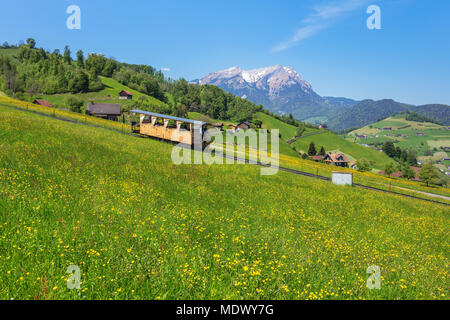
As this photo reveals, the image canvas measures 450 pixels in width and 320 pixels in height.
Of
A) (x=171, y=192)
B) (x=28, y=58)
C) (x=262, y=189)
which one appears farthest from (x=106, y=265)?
(x=28, y=58)

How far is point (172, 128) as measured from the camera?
3459 cm

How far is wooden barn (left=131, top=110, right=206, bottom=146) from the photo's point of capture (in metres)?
32.8

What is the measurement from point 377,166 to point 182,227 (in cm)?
17858

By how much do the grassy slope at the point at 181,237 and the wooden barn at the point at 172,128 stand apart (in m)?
14.8

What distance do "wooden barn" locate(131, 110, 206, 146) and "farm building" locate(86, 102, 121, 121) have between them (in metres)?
64.8

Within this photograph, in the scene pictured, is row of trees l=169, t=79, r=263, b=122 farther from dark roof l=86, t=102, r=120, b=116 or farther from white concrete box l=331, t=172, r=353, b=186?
white concrete box l=331, t=172, r=353, b=186

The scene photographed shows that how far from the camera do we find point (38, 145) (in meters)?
17.6

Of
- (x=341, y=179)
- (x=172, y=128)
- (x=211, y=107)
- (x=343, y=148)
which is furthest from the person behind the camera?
(x=211, y=107)

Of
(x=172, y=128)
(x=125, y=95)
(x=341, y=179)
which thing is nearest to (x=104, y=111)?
(x=125, y=95)

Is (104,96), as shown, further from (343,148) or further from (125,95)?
(343,148)

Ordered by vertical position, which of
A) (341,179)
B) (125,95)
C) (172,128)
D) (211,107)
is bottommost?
(341,179)

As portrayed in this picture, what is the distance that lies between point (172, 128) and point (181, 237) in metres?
27.5

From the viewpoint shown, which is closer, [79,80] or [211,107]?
[79,80]
